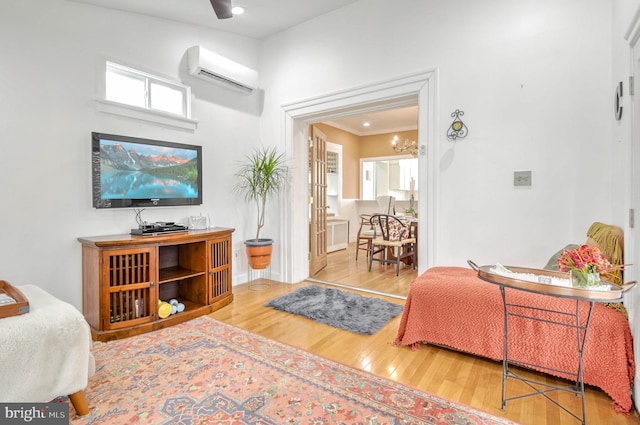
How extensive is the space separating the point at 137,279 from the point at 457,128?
3069mm

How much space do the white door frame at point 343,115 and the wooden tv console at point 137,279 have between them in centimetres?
114

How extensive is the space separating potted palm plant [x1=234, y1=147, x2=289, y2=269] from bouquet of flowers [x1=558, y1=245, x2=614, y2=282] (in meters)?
2.96

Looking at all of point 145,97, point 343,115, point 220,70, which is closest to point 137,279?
point 145,97

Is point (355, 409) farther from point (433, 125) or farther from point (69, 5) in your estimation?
point (69, 5)

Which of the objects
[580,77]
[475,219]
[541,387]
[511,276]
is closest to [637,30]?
[580,77]

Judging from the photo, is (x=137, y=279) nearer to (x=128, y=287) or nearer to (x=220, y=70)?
(x=128, y=287)

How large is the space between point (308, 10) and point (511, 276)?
3.52m

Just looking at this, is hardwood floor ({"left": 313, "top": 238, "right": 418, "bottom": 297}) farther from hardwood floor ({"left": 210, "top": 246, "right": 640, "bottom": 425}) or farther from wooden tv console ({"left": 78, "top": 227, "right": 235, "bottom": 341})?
wooden tv console ({"left": 78, "top": 227, "right": 235, "bottom": 341})

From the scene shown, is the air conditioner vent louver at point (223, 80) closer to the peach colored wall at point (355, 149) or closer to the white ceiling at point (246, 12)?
the white ceiling at point (246, 12)

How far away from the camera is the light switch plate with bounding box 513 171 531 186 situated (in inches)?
104

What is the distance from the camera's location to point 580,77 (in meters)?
2.45

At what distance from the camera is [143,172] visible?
10.3ft

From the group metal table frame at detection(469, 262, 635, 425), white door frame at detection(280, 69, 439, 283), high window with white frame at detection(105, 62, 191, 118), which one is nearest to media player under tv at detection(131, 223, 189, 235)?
high window with white frame at detection(105, 62, 191, 118)

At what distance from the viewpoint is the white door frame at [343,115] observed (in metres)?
3.08
